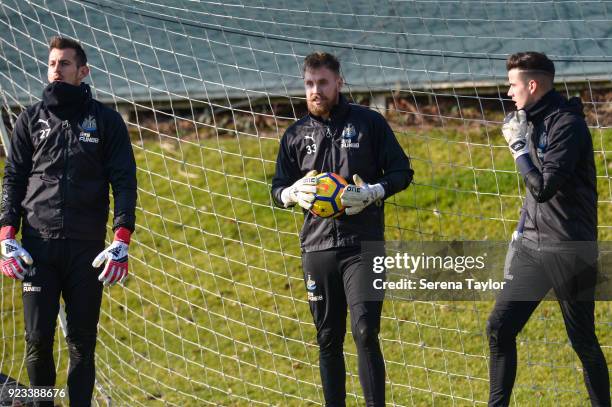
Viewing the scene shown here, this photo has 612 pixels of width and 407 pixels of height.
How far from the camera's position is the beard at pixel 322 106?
500 cm

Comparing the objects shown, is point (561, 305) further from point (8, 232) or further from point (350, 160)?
point (8, 232)

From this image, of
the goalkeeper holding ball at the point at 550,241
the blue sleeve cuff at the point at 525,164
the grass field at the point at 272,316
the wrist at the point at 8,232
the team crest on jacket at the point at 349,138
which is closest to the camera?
the blue sleeve cuff at the point at 525,164

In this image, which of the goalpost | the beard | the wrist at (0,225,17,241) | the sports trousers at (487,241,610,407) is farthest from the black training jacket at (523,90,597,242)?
the wrist at (0,225,17,241)

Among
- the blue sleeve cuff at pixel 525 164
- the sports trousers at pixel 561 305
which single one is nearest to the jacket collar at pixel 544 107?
the blue sleeve cuff at pixel 525 164

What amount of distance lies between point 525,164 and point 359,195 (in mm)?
769

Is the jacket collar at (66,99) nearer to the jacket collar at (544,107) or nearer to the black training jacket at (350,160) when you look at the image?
the black training jacket at (350,160)

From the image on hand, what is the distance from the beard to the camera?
4996 mm

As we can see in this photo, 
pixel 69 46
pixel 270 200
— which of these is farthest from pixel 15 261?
pixel 270 200

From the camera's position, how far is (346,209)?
4.84 m

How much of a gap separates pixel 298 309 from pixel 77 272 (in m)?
3.00

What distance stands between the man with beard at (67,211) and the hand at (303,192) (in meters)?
0.78

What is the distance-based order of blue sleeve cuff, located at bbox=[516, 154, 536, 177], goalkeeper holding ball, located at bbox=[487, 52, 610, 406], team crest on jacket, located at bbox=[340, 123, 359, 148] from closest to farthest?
blue sleeve cuff, located at bbox=[516, 154, 536, 177] < goalkeeper holding ball, located at bbox=[487, 52, 610, 406] < team crest on jacket, located at bbox=[340, 123, 359, 148]

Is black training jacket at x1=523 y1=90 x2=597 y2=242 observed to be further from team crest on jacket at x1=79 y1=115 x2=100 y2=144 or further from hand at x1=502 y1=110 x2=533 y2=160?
team crest on jacket at x1=79 y1=115 x2=100 y2=144

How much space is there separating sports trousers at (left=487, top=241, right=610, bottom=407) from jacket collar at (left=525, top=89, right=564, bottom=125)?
2.04ft
